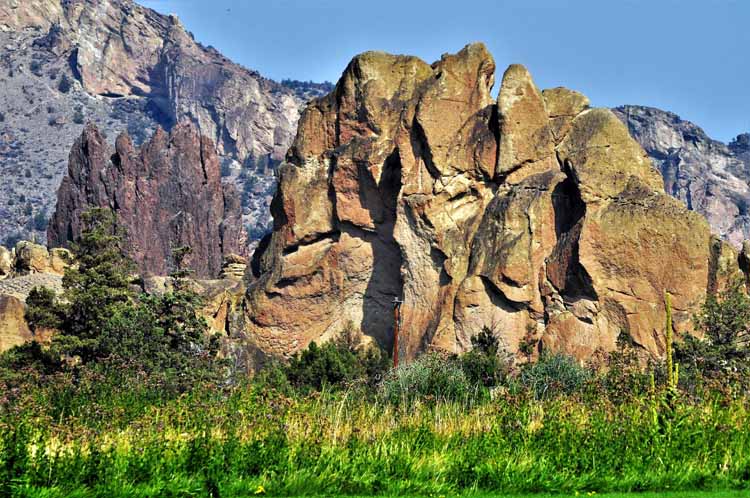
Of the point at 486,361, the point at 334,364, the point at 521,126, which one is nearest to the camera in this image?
the point at 486,361

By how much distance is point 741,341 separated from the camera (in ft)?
111

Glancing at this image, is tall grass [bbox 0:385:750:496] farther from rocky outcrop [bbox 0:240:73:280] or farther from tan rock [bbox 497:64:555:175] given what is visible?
rocky outcrop [bbox 0:240:73:280]

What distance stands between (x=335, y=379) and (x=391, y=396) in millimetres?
10151

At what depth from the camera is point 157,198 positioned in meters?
128

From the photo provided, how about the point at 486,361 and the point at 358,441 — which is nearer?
the point at 358,441

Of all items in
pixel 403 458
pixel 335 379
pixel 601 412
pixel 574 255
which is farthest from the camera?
pixel 574 255

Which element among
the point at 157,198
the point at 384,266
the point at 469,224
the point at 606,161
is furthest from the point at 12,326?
the point at 157,198

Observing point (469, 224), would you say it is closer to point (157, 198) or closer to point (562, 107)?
point (562, 107)

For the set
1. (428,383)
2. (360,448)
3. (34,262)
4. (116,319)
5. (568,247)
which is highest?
(34,262)

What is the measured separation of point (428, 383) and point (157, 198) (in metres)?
105

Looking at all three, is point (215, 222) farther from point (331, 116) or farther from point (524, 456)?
point (524, 456)

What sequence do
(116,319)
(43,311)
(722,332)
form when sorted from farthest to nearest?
(43,311), (116,319), (722,332)

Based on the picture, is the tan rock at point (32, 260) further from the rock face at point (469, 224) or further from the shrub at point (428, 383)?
the shrub at point (428, 383)

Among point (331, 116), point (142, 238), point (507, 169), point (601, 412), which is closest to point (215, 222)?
point (142, 238)
